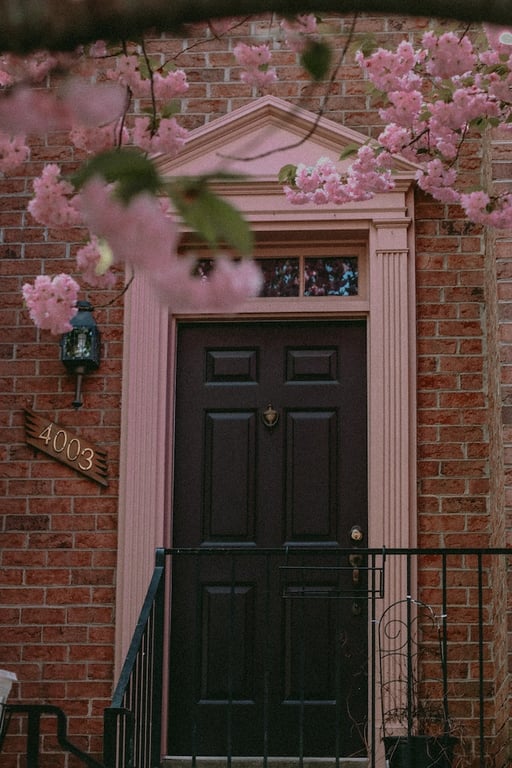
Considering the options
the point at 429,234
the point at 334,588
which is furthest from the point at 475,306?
the point at 334,588

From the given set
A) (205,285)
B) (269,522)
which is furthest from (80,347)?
(205,285)

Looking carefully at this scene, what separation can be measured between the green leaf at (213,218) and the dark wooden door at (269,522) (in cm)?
394

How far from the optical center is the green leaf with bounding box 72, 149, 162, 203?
158 centimetres

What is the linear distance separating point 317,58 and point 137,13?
1.65ft

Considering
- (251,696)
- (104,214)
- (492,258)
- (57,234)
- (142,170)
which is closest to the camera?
(142,170)

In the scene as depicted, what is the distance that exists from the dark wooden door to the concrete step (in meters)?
0.10

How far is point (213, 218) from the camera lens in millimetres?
1573

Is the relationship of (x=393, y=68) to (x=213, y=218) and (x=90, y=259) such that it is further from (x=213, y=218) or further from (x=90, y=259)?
(x=213, y=218)

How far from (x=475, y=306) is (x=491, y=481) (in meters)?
0.84

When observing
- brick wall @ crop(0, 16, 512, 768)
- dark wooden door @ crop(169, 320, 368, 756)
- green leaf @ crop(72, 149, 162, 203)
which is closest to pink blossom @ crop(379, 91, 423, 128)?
brick wall @ crop(0, 16, 512, 768)

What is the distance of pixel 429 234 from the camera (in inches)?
226

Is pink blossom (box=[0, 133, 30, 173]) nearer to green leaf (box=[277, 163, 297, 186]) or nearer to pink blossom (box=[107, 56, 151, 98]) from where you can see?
pink blossom (box=[107, 56, 151, 98])

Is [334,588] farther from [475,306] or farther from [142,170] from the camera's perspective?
[142,170]

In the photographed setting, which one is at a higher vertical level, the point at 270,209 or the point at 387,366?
the point at 270,209
